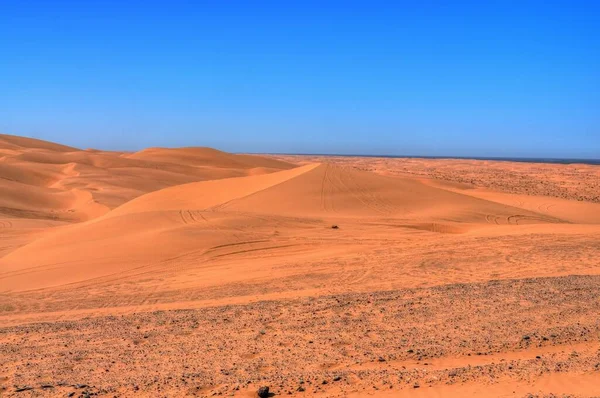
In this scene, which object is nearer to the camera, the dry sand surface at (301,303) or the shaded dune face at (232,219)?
the dry sand surface at (301,303)

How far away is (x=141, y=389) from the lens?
5.49 m

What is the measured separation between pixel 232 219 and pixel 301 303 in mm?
9255

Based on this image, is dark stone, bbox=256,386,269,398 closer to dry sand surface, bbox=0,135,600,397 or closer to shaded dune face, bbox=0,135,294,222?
dry sand surface, bbox=0,135,600,397

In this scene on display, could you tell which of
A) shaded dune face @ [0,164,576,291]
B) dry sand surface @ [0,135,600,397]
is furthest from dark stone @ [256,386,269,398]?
shaded dune face @ [0,164,576,291]

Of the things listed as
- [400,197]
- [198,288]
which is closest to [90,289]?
[198,288]

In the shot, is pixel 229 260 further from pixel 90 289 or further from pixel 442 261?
pixel 442 261

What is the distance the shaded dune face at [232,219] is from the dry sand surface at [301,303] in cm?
10

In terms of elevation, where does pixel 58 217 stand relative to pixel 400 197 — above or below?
below

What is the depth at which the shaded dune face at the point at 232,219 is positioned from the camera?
14000 mm

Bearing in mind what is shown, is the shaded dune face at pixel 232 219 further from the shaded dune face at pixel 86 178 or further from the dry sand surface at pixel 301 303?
the shaded dune face at pixel 86 178

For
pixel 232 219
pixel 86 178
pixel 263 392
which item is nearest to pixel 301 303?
pixel 263 392

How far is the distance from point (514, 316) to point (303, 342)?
2.92 m

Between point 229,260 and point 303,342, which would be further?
point 229,260

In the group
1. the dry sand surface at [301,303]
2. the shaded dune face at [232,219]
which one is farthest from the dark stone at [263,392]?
the shaded dune face at [232,219]
